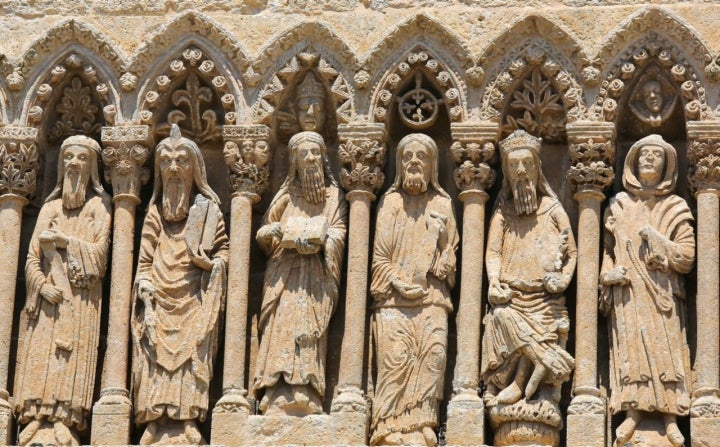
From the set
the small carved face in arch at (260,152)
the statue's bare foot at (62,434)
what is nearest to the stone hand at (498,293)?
the small carved face in arch at (260,152)

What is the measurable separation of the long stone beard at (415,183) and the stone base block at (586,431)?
180cm

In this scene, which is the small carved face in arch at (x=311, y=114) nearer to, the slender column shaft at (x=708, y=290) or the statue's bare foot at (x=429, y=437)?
the statue's bare foot at (x=429, y=437)

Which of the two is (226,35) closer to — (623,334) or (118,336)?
(118,336)

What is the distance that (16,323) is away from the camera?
57.2ft

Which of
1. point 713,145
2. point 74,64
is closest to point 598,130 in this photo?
point 713,145

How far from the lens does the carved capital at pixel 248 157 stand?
1736cm

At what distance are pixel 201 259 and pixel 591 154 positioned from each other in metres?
2.50

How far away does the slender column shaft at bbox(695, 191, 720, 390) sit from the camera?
16533 mm

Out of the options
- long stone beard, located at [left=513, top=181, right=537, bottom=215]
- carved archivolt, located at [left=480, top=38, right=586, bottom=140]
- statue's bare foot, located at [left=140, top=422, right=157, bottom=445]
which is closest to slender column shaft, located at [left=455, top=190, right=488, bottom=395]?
long stone beard, located at [left=513, top=181, right=537, bottom=215]

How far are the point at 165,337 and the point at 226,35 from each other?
1985mm

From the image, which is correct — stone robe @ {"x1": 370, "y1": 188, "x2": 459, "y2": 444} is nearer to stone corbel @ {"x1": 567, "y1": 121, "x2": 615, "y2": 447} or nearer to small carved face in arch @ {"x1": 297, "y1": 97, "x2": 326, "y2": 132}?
small carved face in arch @ {"x1": 297, "y1": 97, "x2": 326, "y2": 132}

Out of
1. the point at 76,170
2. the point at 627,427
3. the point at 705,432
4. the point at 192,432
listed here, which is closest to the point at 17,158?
the point at 76,170

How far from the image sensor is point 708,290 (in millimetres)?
16688

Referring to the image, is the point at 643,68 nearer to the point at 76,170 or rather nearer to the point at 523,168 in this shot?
the point at 523,168
